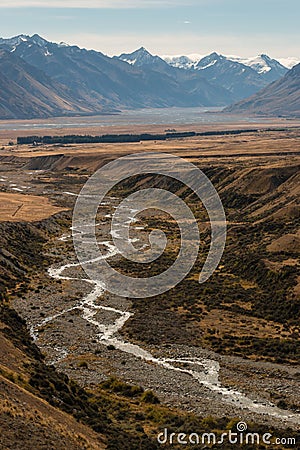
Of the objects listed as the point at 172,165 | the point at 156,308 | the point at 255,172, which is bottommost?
the point at 156,308

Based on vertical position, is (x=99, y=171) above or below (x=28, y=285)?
above

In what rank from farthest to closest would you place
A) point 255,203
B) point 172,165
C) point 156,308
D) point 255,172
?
point 172,165
point 255,172
point 255,203
point 156,308

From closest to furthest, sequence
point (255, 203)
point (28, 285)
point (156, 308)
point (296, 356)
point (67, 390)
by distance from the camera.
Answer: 1. point (67, 390)
2. point (296, 356)
3. point (156, 308)
4. point (28, 285)
5. point (255, 203)

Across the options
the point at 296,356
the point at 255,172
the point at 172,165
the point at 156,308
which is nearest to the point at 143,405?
the point at 296,356

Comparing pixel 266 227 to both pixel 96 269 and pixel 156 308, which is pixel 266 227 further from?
pixel 156 308

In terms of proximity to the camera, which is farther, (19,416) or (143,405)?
(143,405)

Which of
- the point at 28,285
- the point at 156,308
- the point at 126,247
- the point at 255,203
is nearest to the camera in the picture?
the point at 156,308

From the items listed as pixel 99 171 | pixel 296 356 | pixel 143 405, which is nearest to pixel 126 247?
pixel 296 356

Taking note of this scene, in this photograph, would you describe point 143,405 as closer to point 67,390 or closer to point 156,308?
point 67,390

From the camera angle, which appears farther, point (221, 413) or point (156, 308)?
point (156, 308)
